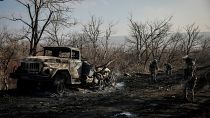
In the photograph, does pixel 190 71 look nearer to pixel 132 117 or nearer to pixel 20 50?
pixel 132 117

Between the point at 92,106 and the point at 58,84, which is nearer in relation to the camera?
the point at 92,106

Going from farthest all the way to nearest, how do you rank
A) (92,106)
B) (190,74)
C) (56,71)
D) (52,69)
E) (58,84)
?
1. (58,84)
2. (56,71)
3. (52,69)
4. (190,74)
5. (92,106)

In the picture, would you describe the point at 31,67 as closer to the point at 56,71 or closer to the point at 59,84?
the point at 56,71

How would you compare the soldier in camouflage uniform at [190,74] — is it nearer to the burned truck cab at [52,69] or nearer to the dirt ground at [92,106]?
the dirt ground at [92,106]

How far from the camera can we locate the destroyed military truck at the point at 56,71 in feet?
48.1

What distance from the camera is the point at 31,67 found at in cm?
1496

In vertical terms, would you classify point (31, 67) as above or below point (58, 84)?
above

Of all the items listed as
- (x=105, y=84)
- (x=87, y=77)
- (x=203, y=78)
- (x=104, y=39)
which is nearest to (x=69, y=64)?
(x=87, y=77)

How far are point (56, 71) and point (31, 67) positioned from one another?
123cm

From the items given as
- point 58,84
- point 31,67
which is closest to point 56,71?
point 58,84

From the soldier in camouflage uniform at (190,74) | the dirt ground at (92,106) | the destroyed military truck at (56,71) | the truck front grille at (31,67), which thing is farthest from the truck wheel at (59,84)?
the soldier in camouflage uniform at (190,74)

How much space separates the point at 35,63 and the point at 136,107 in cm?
567

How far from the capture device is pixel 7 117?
9.78 m

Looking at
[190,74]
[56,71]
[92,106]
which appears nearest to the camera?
[92,106]
